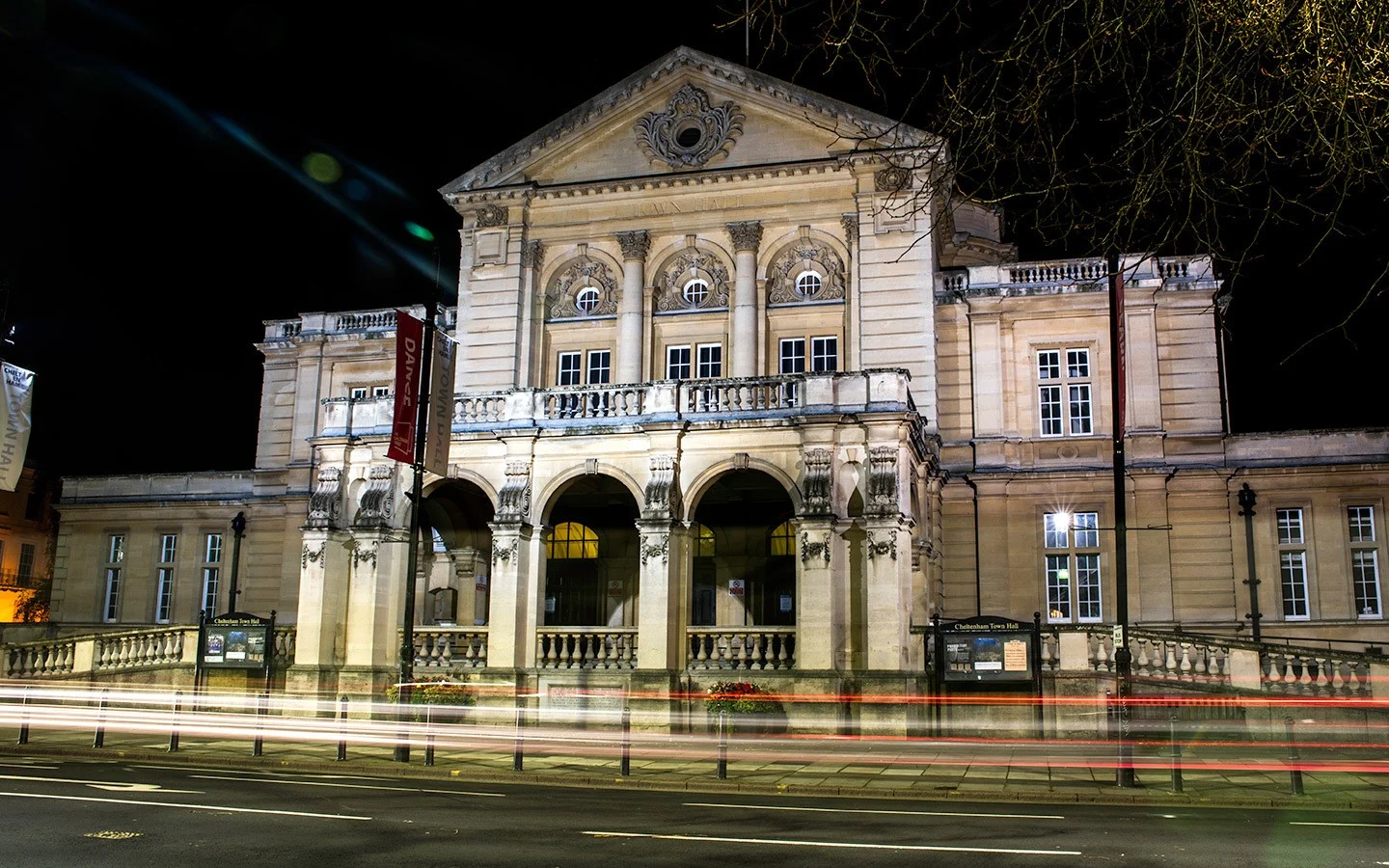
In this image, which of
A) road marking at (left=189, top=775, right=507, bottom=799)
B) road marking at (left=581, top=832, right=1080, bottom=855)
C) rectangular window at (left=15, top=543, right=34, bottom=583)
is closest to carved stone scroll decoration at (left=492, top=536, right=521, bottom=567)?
road marking at (left=189, top=775, right=507, bottom=799)

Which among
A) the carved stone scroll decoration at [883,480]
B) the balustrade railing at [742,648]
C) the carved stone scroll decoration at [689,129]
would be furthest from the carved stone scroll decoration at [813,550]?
the carved stone scroll decoration at [689,129]

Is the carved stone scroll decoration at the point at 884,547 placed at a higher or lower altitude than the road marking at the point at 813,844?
higher

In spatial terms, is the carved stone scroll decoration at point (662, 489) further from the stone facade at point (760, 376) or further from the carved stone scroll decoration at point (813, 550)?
the carved stone scroll decoration at point (813, 550)

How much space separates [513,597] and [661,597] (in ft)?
12.2

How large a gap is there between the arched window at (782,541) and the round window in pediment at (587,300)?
926 cm

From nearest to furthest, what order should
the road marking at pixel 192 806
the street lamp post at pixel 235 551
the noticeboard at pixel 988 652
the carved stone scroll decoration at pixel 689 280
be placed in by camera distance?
the road marking at pixel 192 806
the noticeboard at pixel 988 652
the carved stone scroll decoration at pixel 689 280
the street lamp post at pixel 235 551

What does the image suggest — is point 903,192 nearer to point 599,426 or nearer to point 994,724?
point 599,426

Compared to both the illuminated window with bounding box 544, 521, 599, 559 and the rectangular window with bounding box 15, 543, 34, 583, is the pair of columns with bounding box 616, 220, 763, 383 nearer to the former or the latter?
the illuminated window with bounding box 544, 521, 599, 559

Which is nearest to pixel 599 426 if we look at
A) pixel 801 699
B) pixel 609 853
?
pixel 801 699

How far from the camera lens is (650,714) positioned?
88.6 ft

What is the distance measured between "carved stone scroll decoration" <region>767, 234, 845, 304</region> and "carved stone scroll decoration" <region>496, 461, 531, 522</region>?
10384 millimetres

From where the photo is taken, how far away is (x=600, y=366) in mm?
37250

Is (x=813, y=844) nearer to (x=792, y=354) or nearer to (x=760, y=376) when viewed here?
(x=760, y=376)

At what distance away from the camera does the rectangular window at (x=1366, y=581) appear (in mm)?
34250
